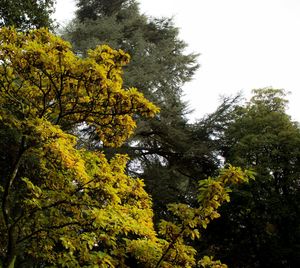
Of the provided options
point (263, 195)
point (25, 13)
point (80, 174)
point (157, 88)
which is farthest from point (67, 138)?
point (157, 88)

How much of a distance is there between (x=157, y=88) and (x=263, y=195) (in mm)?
6249

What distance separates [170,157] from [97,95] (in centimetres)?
1200

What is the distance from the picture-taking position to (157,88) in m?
16.0

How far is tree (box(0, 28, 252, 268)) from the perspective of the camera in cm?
376

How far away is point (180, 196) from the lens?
48.0ft

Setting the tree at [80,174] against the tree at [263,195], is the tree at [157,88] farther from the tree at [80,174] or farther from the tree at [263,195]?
the tree at [80,174]

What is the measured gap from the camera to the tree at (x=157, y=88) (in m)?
14.3

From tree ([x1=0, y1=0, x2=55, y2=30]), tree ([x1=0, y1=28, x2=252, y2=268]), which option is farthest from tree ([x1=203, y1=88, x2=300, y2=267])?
tree ([x1=0, y1=28, x2=252, y2=268])

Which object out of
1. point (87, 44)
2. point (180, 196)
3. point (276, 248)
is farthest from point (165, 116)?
point (276, 248)

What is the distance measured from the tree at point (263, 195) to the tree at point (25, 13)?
7872 millimetres

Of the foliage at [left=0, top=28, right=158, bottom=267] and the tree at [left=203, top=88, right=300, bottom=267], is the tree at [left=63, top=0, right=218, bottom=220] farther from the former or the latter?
the foliage at [left=0, top=28, right=158, bottom=267]

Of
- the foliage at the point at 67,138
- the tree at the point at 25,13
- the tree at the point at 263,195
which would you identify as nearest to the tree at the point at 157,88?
the tree at the point at 263,195

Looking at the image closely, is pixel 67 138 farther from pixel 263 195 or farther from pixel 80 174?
pixel 263 195

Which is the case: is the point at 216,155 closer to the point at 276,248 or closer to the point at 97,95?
the point at 276,248
